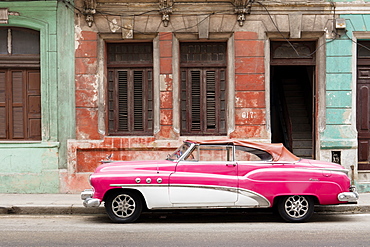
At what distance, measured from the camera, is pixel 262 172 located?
9.38 meters

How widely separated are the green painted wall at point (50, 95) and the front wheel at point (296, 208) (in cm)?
607

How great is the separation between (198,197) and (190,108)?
4.51 m

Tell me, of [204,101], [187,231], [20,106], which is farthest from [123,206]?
[20,106]

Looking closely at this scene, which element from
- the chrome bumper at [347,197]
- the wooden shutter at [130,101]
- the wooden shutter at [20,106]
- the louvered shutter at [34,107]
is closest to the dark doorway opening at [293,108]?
the wooden shutter at [130,101]

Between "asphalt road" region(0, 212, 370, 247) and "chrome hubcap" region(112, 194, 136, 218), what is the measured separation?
9.2 inches

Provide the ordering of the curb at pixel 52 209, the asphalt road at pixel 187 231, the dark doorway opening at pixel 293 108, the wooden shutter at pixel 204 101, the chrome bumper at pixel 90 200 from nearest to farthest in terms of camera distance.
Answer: the asphalt road at pixel 187 231 → the chrome bumper at pixel 90 200 → the curb at pixel 52 209 → the wooden shutter at pixel 204 101 → the dark doorway opening at pixel 293 108

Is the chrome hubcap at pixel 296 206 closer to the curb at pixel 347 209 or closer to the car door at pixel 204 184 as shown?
the car door at pixel 204 184

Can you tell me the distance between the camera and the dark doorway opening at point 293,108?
15.5 meters

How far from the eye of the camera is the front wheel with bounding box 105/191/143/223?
944 centimetres

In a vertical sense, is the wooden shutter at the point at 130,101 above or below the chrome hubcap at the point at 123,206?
above

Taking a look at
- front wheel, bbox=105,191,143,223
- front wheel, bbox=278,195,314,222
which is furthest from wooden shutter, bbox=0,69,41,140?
front wheel, bbox=278,195,314,222

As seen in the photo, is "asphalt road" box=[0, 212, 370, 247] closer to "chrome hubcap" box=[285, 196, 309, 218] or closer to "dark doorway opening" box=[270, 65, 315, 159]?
"chrome hubcap" box=[285, 196, 309, 218]

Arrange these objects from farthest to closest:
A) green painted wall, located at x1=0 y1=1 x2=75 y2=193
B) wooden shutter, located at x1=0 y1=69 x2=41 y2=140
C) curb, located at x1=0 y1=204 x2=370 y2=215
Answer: wooden shutter, located at x1=0 y1=69 x2=41 y2=140, green painted wall, located at x1=0 y1=1 x2=75 y2=193, curb, located at x1=0 y1=204 x2=370 y2=215

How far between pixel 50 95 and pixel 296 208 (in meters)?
6.92
